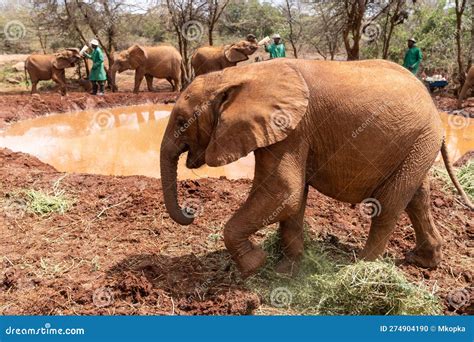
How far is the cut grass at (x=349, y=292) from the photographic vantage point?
424cm

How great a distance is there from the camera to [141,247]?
5.54 meters

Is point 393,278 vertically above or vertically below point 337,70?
below

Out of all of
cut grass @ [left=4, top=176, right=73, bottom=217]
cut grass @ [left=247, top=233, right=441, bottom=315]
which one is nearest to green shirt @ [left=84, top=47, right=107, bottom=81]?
cut grass @ [left=4, top=176, right=73, bottom=217]

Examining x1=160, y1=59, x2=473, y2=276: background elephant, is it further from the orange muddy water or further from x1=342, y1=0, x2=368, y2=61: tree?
x1=342, y1=0, x2=368, y2=61: tree

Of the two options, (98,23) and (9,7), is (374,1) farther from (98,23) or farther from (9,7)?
(9,7)

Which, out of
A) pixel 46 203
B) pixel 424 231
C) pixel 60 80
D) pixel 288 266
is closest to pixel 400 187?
pixel 424 231

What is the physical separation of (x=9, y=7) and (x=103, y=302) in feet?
142

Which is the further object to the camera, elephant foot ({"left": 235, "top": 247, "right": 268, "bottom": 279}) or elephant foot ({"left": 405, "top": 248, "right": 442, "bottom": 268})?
elephant foot ({"left": 405, "top": 248, "right": 442, "bottom": 268})

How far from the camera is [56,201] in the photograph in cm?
675

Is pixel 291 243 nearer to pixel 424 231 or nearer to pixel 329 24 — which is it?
pixel 424 231

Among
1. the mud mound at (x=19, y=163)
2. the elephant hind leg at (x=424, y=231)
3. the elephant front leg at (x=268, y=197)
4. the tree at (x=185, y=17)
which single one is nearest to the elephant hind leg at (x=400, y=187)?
the elephant hind leg at (x=424, y=231)

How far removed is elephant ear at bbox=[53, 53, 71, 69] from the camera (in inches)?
Result: 700

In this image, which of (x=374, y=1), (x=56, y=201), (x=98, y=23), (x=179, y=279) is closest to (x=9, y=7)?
(x=98, y=23)

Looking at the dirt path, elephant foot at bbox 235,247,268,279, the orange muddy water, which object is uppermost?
elephant foot at bbox 235,247,268,279
